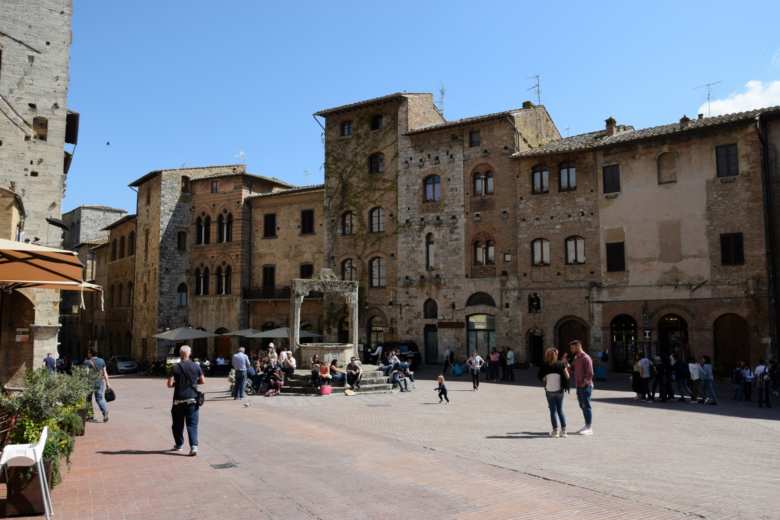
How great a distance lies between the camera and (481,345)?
31.5m

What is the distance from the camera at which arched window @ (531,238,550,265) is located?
3022cm

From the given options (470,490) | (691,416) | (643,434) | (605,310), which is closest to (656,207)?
(605,310)

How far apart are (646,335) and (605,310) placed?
2062 millimetres

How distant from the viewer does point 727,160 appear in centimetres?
2602

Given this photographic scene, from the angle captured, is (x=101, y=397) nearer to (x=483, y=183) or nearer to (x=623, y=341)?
(x=623, y=341)

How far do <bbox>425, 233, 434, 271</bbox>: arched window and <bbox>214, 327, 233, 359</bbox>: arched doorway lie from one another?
44.8ft

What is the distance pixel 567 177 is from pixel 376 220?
1099 cm

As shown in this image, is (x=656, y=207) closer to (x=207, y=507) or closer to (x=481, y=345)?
(x=481, y=345)

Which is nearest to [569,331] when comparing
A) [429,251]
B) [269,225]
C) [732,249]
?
[732,249]

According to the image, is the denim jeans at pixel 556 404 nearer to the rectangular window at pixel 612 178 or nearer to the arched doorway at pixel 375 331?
the rectangular window at pixel 612 178

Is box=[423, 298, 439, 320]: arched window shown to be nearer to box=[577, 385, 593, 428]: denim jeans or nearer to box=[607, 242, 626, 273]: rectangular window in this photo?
box=[607, 242, 626, 273]: rectangular window

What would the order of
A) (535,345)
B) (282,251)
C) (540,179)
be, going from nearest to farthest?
1. (535,345)
2. (540,179)
3. (282,251)

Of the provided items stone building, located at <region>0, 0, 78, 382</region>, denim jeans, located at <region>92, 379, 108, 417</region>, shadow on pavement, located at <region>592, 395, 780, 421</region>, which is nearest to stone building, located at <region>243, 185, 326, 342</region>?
stone building, located at <region>0, 0, 78, 382</region>

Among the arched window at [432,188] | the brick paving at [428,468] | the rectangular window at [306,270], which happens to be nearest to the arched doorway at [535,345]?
the arched window at [432,188]
